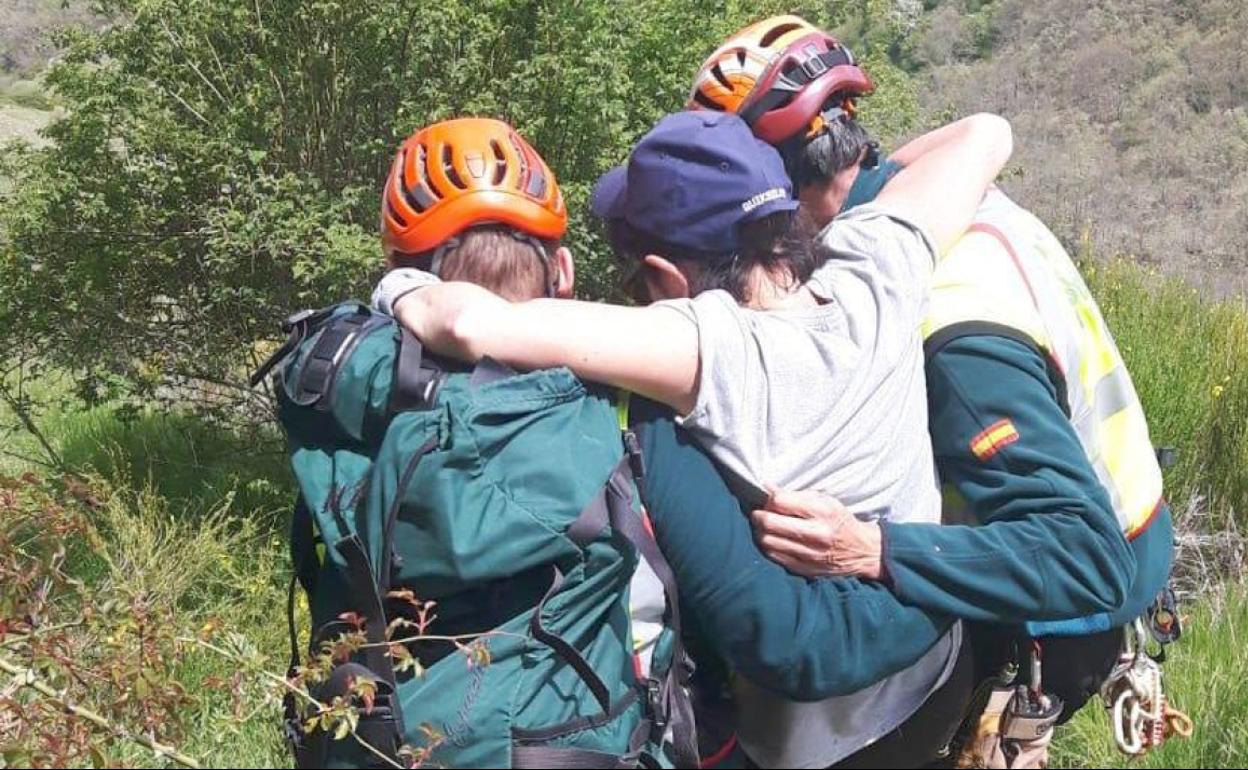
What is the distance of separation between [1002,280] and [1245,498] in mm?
4034

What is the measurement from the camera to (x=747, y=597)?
2066mm

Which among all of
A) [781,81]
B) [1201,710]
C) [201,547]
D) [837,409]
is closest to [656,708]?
[837,409]

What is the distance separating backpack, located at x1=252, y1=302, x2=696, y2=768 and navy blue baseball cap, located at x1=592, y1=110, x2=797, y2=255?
385 millimetres

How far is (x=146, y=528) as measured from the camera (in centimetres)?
492

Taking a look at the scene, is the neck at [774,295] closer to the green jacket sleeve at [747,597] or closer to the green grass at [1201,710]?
the green jacket sleeve at [747,597]

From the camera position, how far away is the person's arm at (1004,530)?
7.00ft

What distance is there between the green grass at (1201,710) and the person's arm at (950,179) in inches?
47.2

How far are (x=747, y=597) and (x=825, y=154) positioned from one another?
1.10m

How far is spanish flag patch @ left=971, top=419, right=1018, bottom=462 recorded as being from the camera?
7.03 ft

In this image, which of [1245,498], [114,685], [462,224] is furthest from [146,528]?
[1245,498]

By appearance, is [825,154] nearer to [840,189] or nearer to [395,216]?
[840,189]

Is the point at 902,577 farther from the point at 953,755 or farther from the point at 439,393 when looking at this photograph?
the point at 439,393

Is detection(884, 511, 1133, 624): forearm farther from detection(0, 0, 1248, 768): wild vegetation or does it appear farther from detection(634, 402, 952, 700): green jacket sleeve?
detection(0, 0, 1248, 768): wild vegetation

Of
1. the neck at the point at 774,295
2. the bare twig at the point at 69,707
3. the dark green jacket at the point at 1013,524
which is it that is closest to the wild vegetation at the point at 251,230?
the bare twig at the point at 69,707
